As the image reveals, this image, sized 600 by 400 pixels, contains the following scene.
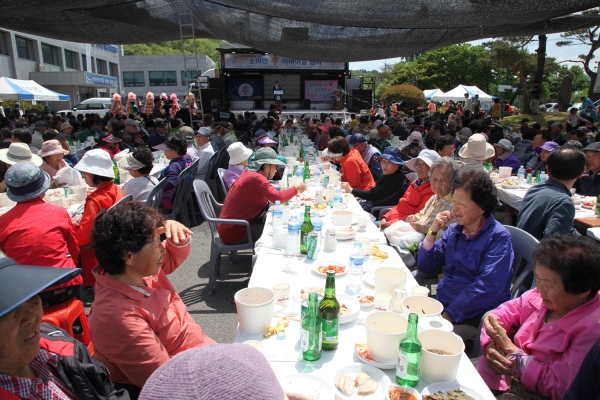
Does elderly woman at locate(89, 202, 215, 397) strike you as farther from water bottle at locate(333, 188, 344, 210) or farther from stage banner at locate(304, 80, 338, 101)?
stage banner at locate(304, 80, 338, 101)

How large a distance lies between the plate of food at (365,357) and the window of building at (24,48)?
1528 inches

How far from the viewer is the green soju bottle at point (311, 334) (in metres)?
1.74

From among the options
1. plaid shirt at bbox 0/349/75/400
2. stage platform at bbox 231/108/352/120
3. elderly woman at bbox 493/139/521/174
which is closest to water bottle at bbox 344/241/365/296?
plaid shirt at bbox 0/349/75/400

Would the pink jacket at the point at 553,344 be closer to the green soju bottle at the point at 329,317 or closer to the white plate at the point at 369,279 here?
the white plate at the point at 369,279

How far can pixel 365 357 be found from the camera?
1.72 metres

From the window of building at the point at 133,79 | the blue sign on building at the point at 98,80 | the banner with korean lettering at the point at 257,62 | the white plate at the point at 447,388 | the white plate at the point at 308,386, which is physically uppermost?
the window of building at the point at 133,79

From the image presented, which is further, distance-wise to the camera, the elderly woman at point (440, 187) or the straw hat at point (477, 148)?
the straw hat at point (477, 148)

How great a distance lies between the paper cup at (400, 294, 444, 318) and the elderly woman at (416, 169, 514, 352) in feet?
1.83

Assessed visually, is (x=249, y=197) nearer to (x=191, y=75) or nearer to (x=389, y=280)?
(x=389, y=280)

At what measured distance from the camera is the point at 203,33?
8898 mm

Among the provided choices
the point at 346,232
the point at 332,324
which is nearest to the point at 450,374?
the point at 332,324

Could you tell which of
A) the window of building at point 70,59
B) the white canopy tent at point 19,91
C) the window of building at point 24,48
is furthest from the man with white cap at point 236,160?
the window of building at point 70,59

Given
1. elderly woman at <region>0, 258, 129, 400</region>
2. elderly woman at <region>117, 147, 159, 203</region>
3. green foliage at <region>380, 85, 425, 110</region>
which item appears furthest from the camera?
green foliage at <region>380, 85, 425, 110</region>

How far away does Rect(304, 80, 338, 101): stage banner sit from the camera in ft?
75.0
